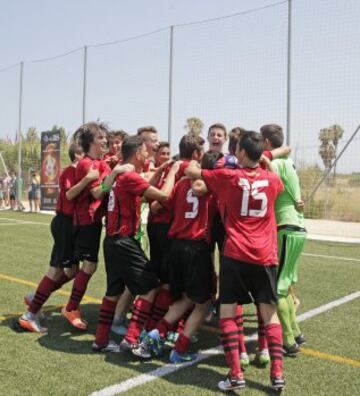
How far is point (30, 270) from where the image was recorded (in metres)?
7.65

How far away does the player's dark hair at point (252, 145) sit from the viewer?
356cm

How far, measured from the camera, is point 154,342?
4.04 meters

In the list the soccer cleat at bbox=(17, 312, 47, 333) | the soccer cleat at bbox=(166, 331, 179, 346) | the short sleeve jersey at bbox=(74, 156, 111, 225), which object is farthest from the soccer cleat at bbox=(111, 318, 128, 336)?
the short sleeve jersey at bbox=(74, 156, 111, 225)

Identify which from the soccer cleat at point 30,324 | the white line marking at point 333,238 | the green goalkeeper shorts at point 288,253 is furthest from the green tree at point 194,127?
the white line marking at point 333,238

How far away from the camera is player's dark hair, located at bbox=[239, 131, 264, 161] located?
3.56 m

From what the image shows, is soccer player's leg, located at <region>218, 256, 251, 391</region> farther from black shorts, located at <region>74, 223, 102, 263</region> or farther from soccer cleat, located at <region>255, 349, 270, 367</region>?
black shorts, located at <region>74, 223, 102, 263</region>

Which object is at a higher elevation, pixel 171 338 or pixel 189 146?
pixel 189 146

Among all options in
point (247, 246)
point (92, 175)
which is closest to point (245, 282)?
point (247, 246)

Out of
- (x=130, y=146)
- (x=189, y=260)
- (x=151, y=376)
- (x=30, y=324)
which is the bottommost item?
(x=151, y=376)

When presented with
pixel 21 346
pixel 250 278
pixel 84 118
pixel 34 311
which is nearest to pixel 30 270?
pixel 34 311

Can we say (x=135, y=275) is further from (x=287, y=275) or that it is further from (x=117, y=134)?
(x=117, y=134)

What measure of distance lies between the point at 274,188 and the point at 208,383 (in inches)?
61.0

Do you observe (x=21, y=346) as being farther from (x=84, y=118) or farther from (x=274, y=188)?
(x=84, y=118)

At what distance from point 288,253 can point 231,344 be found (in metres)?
1.09
